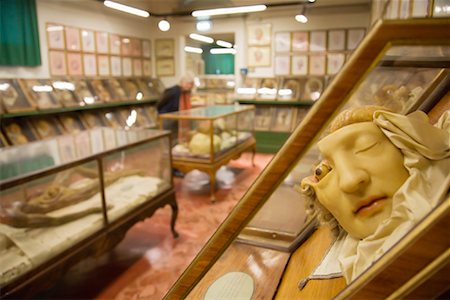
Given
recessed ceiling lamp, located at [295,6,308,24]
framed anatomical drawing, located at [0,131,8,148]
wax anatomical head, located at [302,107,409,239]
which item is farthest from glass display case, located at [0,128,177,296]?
recessed ceiling lamp, located at [295,6,308,24]

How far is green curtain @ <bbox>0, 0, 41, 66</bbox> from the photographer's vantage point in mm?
4348

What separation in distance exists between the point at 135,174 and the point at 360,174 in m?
2.71

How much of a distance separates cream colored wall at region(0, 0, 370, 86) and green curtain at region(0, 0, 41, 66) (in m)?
0.15

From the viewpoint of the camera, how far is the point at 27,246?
195cm

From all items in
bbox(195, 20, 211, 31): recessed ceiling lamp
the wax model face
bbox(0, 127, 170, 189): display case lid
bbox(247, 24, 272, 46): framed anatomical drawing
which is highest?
bbox(195, 20, 211, 31): recessed ceiling lamp

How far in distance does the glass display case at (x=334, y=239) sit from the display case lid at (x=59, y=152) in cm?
135

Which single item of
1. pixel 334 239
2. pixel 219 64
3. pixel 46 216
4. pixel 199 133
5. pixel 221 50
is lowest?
pixel 46 216

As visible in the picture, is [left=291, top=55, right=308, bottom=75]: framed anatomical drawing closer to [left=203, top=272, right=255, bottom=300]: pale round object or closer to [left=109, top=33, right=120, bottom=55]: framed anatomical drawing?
[left=109, top=33, right=120, bottom=55]: framed anatomical drawing

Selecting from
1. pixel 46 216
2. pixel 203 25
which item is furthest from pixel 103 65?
pixel 46 216

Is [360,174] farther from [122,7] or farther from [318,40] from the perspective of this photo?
[318,40]

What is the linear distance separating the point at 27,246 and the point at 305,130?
1.97m

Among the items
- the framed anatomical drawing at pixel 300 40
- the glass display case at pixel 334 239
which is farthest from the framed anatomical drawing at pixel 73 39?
the glass display case at pixel 334 239

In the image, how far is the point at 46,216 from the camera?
214cm

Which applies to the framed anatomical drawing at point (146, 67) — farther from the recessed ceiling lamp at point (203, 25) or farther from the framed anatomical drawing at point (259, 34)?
the framed anatomical drawing at point (259, 34)
